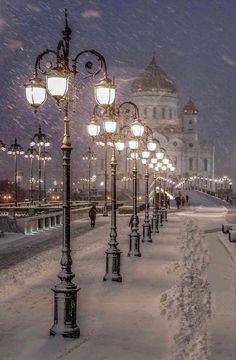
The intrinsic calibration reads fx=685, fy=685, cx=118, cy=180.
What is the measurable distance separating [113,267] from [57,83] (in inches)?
279

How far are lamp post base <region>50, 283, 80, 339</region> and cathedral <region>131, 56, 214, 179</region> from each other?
139237 millimetres

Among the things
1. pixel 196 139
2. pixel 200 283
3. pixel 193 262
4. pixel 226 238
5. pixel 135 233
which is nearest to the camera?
pixel 200 283

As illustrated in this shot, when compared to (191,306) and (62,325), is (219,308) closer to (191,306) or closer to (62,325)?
(191,306)

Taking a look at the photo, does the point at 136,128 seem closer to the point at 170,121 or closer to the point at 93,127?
the point at 93,127

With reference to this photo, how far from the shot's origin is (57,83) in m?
11.5

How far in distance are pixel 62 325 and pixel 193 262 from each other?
10442mm

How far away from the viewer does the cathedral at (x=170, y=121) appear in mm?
157000

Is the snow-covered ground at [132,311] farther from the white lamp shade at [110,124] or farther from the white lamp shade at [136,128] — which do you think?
the white lamp shade at [136,128]

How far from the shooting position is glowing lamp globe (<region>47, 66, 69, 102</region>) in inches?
453

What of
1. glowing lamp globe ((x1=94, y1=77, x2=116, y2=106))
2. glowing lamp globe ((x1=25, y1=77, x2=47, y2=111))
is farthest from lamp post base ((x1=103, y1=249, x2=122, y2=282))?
glowing lamp globe ((x1=25, y1=77, x2=47, y2=111))

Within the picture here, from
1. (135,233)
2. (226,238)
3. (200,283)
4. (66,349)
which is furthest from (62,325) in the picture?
(226,238)

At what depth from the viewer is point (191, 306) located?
13.1 meters

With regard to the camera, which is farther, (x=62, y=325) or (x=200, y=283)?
(x=200, y=283)

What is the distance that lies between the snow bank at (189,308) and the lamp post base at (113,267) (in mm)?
1530
